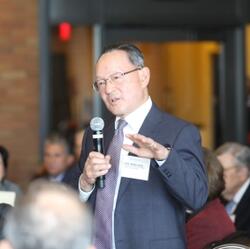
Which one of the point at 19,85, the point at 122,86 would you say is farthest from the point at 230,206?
the point at 19,85

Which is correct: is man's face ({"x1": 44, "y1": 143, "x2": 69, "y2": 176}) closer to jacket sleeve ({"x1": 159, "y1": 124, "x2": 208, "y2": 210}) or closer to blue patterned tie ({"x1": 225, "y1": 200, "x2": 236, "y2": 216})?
blue patterned tie ({"x1": 225, "y1": 200, "x2": 236, "y2": 216})

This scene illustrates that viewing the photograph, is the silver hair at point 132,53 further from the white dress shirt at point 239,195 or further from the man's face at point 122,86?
the white dress shirt at point 239,195

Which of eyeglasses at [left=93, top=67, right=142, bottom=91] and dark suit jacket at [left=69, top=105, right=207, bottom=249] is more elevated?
eyeglasses at [left=93, top=67, right=142, bottom=91]

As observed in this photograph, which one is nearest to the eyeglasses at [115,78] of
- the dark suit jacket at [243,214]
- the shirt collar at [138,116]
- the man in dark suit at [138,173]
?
the man in dark suit at [138,173]

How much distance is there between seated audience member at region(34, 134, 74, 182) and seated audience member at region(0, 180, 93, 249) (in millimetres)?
4200

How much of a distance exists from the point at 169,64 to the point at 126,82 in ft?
20.7

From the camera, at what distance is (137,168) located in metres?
3.15

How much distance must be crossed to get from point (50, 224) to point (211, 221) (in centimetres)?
190

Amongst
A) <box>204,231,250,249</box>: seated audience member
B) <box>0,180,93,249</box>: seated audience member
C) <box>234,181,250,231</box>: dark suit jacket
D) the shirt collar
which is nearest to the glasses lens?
the shirt collar

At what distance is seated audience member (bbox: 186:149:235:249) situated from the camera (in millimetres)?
3646

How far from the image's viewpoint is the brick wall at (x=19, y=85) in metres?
7.06

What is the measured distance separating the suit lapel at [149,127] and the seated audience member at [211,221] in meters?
0.64

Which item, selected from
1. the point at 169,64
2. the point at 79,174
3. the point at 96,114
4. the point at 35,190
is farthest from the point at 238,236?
the point at 169,64

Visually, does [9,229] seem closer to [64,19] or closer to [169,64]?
[64,19]
